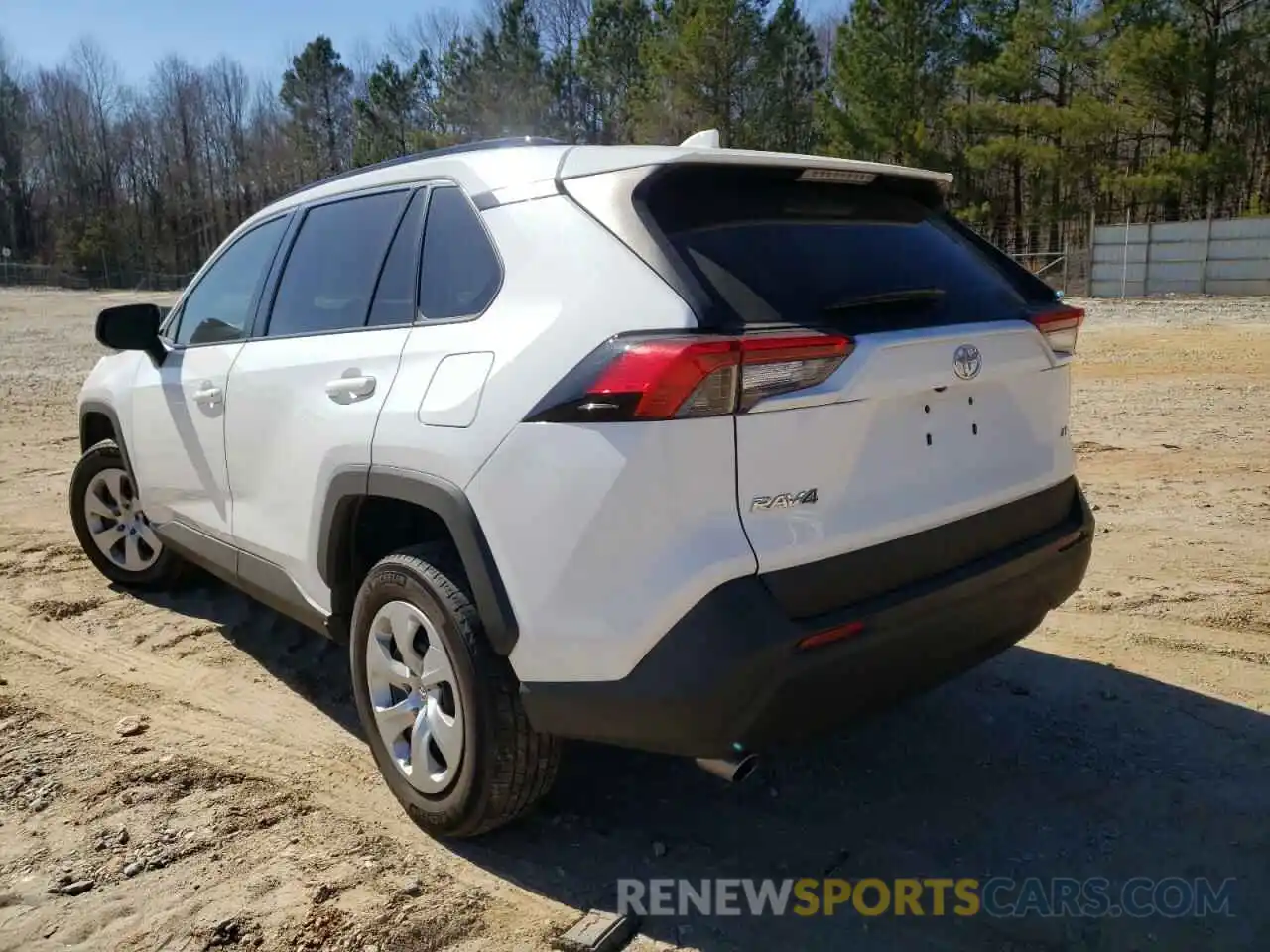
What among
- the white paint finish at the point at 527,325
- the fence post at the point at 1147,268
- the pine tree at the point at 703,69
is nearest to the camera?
the white paint finish at the point at 527,325

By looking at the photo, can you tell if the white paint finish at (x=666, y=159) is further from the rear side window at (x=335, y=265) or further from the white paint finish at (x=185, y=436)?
the white paint finish at (x=185, y=436)

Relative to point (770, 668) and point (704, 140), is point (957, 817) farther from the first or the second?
point (704, 140)

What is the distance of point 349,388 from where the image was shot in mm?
2973

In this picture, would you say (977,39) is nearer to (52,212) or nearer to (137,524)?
(137,524)

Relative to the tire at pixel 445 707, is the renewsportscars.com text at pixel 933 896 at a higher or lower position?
lower

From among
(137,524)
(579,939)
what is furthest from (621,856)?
(137,524)

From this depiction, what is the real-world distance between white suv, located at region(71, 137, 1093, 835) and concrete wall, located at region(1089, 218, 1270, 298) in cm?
2748

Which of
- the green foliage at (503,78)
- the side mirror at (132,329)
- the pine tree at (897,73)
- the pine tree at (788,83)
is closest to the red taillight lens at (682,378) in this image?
the side mirror at (132,329)

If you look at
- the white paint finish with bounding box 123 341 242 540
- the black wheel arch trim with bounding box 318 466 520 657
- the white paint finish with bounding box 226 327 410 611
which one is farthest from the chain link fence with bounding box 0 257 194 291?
the black wheel arch trim with bounding box 318 466 520 657

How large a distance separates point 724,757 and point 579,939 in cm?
57

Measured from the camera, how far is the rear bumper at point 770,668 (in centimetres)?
221

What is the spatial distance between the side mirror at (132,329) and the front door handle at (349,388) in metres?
1.58

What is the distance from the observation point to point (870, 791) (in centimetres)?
304

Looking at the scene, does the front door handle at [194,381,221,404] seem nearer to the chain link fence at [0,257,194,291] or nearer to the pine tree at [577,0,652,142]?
the pine tree at [577,0,652,142]
